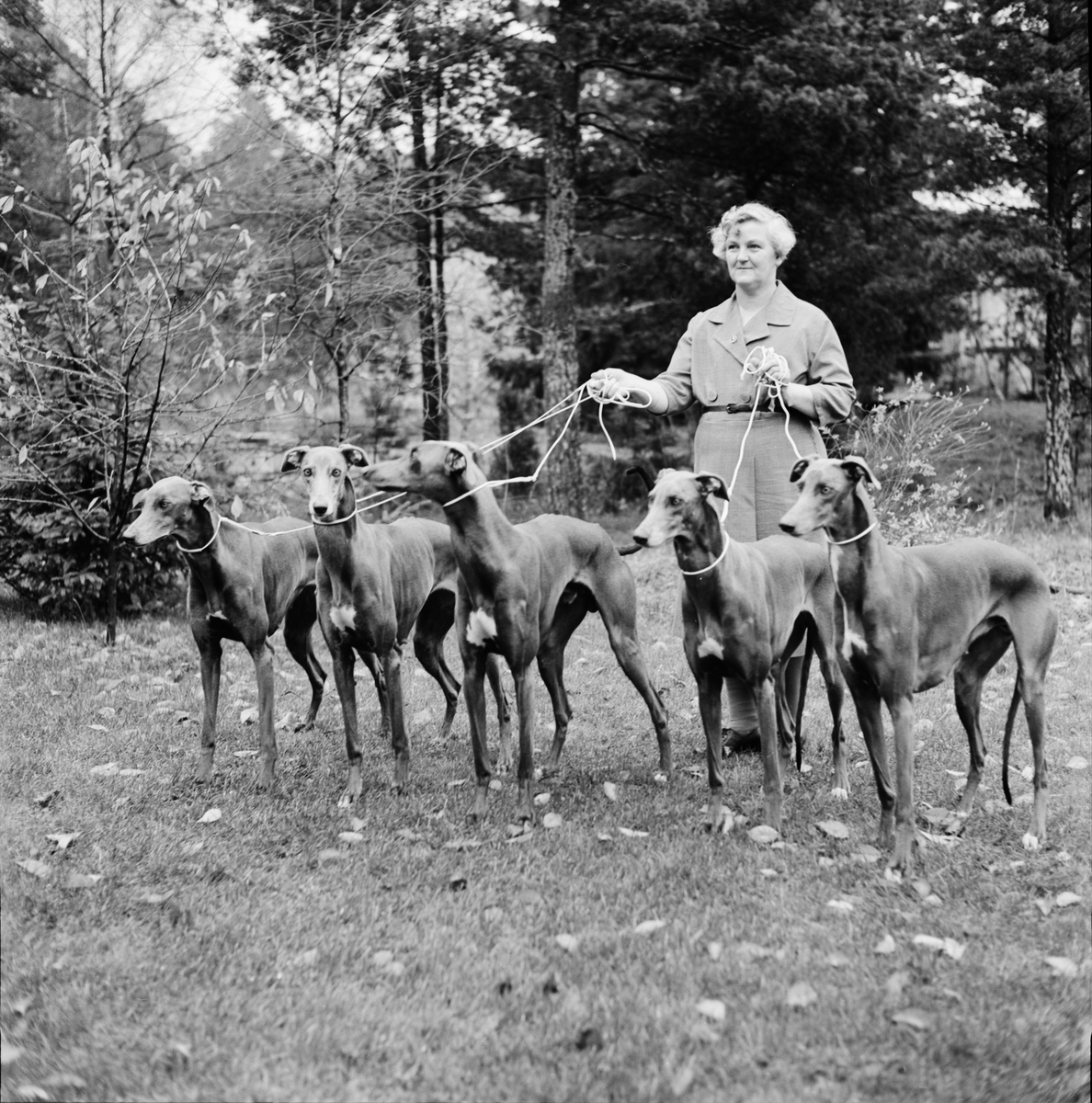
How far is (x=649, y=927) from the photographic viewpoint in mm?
4242

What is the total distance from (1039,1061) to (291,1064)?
7.51 feet

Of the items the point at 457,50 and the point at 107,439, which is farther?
the point at 457,50

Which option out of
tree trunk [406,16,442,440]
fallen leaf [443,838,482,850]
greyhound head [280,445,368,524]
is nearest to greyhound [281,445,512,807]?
greyhound head [280,445,368,524]

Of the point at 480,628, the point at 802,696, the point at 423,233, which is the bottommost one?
the point at 802,696

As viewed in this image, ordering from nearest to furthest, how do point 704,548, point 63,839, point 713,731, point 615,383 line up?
point 704,548 < point 63,839 < point 713,731 < point 615,383

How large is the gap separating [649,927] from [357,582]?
2.44 m

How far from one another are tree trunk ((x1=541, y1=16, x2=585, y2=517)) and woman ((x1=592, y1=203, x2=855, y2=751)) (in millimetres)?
8052

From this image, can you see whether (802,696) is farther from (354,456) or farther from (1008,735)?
(354,456)

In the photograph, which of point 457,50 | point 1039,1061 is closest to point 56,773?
point 1039,1061

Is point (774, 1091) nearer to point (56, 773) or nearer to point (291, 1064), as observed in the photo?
point (291, 1064)

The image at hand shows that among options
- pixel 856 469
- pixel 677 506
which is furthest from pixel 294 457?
pixel 856 469

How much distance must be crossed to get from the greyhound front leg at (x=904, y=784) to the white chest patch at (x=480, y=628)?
1.94 metres

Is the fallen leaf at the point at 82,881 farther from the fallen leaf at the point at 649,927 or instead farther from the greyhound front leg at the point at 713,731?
the greyhound front leg at the point at 713,731

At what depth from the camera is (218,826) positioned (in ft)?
18.0
